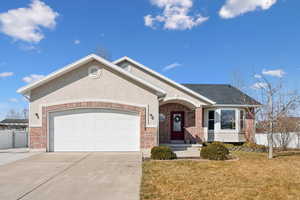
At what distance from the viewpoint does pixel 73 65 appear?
41.9 ft

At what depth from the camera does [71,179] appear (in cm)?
710

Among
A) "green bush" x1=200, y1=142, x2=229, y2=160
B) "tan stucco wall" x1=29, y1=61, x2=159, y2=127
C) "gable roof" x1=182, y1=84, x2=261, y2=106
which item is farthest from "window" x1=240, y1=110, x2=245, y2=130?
"tan stucco wall" x1=29, y1=61, x2=159, y2=127

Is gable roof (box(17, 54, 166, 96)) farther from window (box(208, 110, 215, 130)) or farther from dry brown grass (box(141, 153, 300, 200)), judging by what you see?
window (box(208, 110, 215, 130))

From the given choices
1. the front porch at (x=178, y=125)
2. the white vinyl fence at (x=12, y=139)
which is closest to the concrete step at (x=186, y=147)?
the front porch at (x=178, y=125)

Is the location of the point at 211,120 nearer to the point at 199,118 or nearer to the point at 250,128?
the point at 199,118

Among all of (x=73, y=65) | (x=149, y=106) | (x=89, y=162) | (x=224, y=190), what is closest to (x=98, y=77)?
(x=73, y=65)

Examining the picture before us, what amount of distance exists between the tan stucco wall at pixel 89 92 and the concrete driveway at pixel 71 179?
3.56 metres

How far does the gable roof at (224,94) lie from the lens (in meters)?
17.5

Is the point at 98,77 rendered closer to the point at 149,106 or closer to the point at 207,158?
the point at 149,106

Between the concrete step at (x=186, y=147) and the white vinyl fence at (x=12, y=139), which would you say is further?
the white vinyl fence at (x=12, y=139)

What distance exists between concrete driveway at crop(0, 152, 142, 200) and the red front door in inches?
279

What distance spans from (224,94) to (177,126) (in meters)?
4.98

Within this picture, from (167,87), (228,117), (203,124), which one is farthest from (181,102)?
(228,117)

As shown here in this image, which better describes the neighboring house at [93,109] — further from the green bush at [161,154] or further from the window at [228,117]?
the window at [228,117]
